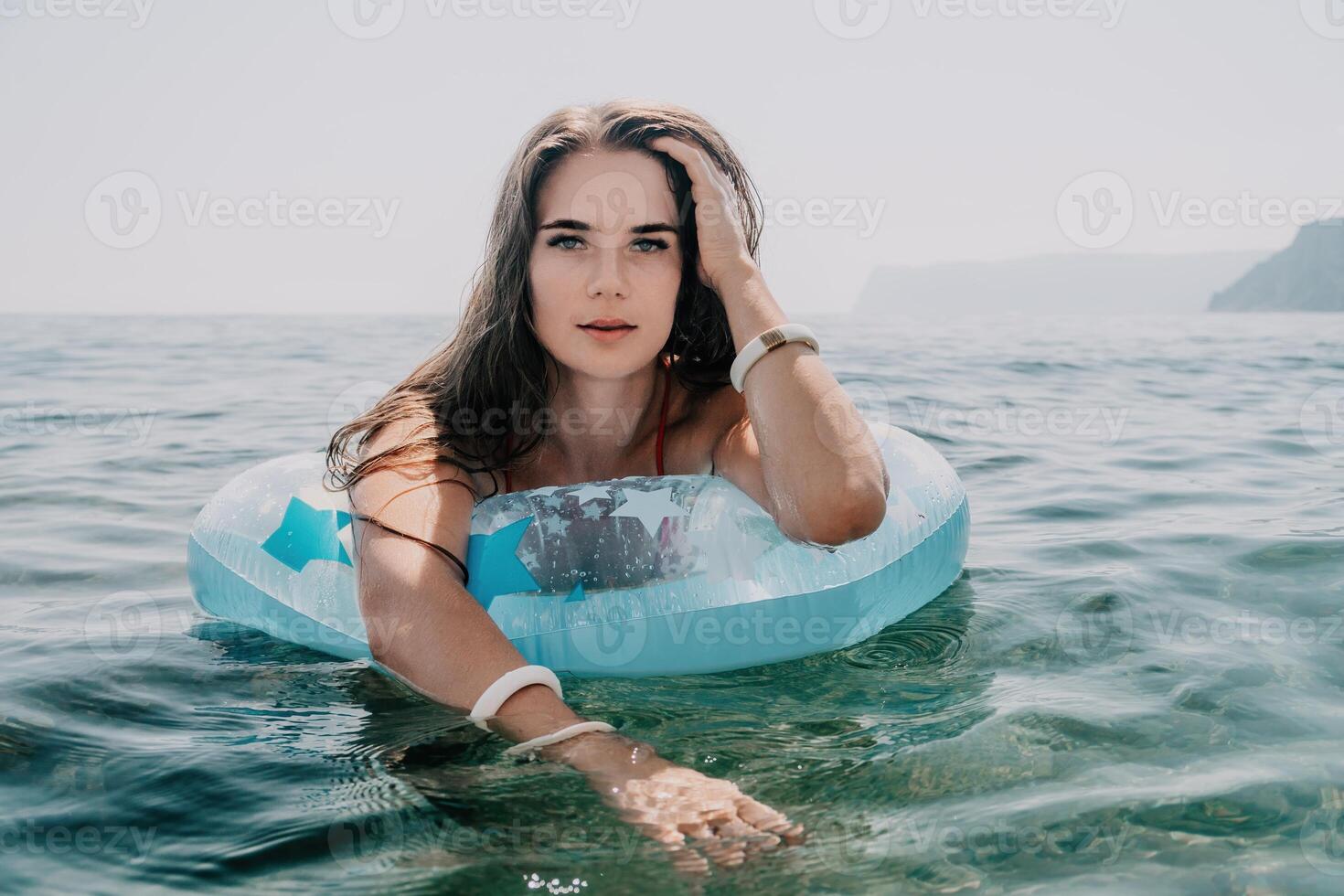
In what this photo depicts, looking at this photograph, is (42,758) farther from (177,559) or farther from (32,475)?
(32,475)

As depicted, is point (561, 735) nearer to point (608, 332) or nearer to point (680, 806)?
point (680, 806)

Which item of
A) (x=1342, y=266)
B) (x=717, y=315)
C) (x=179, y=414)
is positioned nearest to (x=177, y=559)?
(x=717, y=315)

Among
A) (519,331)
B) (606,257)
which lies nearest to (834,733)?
(606,257)

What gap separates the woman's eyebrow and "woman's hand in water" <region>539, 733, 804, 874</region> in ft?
4.33

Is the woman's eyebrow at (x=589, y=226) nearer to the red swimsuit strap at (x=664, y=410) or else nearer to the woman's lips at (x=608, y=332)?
the woman's lips at (x=608, y=332)

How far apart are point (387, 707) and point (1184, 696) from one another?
184 cm

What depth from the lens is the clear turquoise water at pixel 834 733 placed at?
1778 millimetres

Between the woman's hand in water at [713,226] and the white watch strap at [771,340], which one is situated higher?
the woman's hand in water at [713,226]

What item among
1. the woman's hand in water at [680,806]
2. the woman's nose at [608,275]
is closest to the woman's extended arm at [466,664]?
the woman's hand in water at [680,806]

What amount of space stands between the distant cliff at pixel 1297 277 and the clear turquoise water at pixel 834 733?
69.1 meters

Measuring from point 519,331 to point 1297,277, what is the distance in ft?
270

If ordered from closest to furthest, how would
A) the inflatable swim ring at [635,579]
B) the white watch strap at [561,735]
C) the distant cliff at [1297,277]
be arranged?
the white watch strap at [561,735]
the inflatable swim ring at [635,579]
the distant cliff at [1297,277]

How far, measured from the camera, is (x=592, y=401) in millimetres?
3213

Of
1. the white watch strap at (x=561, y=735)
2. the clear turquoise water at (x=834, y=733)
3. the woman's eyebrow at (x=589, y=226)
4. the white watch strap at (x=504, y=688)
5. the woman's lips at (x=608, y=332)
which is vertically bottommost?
the clear turquoise water at (x=834, y=733)
